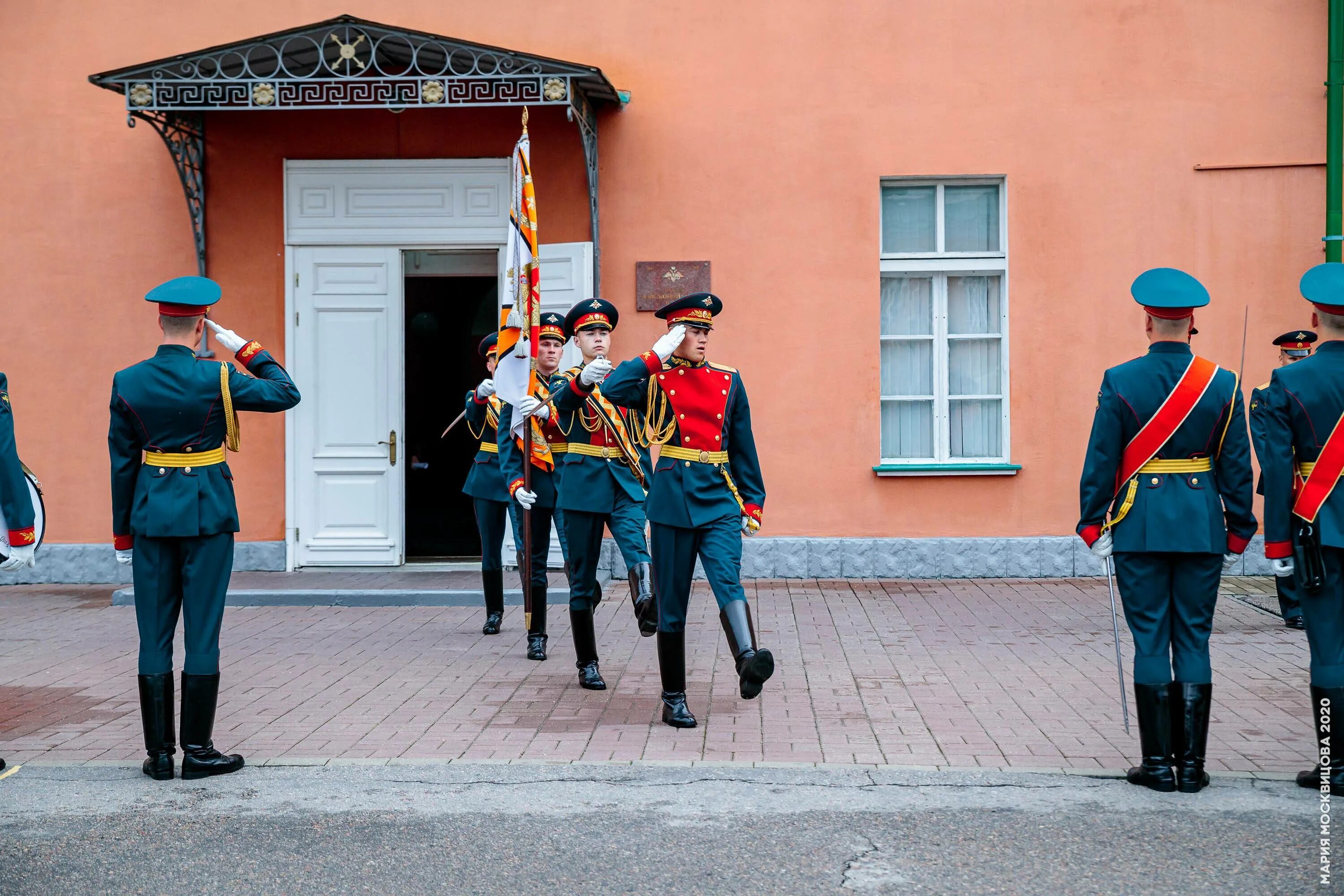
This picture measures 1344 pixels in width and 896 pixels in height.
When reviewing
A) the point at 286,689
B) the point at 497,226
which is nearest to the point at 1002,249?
the point at 497,226

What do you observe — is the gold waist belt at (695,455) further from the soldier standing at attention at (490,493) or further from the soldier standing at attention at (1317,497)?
the soldier standing at attention at (490,493)

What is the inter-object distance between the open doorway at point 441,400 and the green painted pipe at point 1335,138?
275 inches

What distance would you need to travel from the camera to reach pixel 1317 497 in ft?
15.7

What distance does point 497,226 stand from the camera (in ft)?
35.5

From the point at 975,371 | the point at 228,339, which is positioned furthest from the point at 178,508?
the point at 975,371

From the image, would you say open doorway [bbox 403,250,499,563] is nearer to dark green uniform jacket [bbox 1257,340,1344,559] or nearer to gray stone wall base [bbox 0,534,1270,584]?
gray stone wall base [bbox 0,534,1270,584]

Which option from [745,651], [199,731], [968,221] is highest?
[968,221]

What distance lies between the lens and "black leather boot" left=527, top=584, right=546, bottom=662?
746 centimetres

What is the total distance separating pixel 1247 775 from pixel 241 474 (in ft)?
27.8

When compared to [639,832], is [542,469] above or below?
above

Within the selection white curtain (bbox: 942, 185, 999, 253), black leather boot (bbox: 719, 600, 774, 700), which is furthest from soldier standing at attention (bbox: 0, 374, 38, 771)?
white curtain (bbox: 942, 185, 999, 253)

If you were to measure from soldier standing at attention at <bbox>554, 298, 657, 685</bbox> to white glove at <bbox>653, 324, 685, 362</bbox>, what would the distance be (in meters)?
0.94

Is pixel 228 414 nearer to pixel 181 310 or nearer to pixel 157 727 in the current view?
pixel 181 310

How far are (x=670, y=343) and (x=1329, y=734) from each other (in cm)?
296
